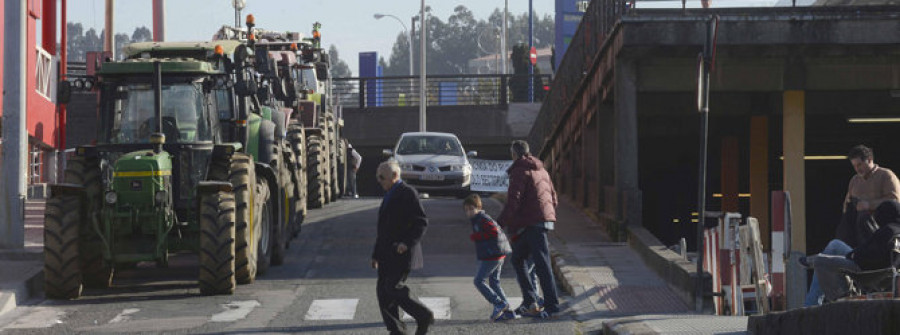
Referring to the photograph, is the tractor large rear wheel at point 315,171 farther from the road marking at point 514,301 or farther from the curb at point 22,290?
the road marking at point 514,301

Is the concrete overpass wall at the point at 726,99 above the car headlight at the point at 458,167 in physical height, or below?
above

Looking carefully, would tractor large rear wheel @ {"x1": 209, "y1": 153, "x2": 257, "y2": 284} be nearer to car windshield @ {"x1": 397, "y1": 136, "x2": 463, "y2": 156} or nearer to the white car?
the white car

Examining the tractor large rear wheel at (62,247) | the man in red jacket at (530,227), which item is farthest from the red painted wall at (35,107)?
the man in red jacket at (530,227)

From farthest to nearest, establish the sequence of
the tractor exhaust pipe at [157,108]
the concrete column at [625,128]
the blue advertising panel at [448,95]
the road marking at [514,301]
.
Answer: the blue advertising panel at [448,95] < the concrete column at [625,128] < the tractor exhaust pipe at [157,108] < the road marking at [514,301]

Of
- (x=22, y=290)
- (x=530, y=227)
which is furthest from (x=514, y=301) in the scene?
(x=22, y=290)

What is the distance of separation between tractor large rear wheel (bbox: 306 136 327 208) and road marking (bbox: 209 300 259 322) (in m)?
12.4

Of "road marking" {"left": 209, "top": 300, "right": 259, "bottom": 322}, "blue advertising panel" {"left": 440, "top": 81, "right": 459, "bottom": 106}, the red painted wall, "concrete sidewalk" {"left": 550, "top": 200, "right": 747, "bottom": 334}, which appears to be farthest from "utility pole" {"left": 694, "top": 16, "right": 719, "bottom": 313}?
"blue advertising panel" {"left": 440, "top": 81, "right": 459, "bottom": 106}

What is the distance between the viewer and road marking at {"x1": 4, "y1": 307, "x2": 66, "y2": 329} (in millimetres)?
14328

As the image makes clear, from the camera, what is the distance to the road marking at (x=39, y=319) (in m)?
14.3

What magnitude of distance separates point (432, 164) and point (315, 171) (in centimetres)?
617

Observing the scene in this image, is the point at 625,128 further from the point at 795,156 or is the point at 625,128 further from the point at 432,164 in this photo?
the point at 432,164

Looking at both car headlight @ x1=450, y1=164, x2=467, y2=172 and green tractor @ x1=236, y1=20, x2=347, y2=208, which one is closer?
green tractor @ x1=236, y1=20, x2=347, y2=208

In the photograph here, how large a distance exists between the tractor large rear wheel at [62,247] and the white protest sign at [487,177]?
28425 mm

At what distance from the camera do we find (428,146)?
35500mm
